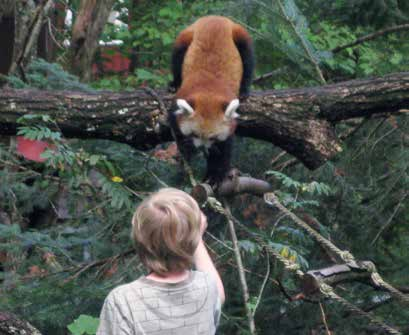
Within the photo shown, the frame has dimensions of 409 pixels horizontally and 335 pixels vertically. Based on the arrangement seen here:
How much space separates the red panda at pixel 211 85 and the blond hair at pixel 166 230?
206 centimetres

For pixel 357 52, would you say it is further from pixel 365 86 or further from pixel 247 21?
pixel 365 86

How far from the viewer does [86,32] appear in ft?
22.6

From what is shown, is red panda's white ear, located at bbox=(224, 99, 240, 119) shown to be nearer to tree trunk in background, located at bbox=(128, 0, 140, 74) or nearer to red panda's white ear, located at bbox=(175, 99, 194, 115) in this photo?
red panda's white ear, located at bbox=(175, 99, 194, 115)

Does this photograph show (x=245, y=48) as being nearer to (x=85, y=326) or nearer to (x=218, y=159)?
(x=218, y=159)

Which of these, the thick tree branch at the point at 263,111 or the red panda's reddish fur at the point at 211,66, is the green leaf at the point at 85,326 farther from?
the red panda's reddish fur at the point at 211,66

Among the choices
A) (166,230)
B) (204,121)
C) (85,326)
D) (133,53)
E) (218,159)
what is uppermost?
(166,230)

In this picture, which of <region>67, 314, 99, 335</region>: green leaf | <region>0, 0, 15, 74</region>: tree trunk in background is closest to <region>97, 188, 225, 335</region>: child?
<region>67, 314, 99, 335</region>: green leaf

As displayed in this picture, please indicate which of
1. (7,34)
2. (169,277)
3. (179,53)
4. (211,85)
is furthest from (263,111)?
(7,34)

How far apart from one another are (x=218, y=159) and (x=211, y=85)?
631 millimetres

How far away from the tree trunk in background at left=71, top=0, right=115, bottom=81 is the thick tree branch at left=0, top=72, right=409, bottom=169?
2.73 metres

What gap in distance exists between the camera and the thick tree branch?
4.17m

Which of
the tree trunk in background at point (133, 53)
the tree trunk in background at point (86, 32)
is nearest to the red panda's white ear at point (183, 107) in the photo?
the tree trunk in background at point (86, 32)

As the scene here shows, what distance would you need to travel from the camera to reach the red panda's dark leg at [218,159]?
4.38 metres

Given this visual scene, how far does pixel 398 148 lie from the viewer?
17.4 ft
